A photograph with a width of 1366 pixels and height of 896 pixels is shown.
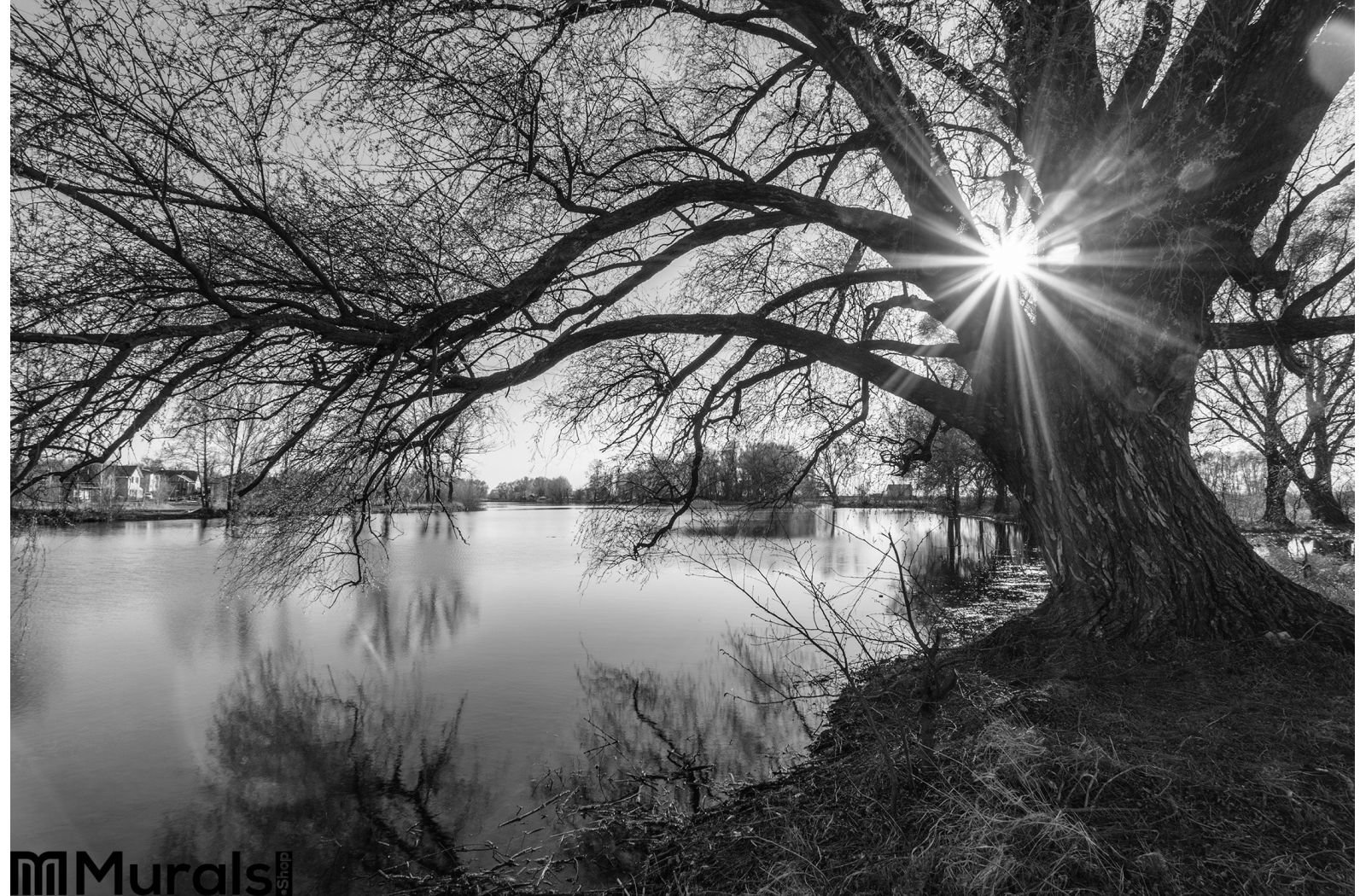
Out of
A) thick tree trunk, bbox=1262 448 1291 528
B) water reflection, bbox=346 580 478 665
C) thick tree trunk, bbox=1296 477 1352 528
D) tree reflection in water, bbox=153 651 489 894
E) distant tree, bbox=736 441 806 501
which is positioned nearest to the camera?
tree reflection in water, bbox=153 651 489 894

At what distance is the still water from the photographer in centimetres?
443

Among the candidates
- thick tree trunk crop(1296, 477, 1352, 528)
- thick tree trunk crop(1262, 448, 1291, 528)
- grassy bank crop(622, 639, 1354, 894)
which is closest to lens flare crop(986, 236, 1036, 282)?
grassy bank crop(622, 639, 1354, 894)

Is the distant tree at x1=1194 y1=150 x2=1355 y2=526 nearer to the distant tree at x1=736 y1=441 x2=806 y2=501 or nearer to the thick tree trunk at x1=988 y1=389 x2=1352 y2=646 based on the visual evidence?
the thick tree trunk at x1=988 y1=389 x2=1352 y2=646

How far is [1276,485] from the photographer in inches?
426

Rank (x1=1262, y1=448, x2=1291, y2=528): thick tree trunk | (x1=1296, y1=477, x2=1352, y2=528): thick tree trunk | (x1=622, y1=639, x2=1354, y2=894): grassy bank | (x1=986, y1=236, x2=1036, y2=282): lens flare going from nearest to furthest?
(x1=622, y1=639, x2=1354, y2=894): grassy bank, (x1=986, y1=236, x2=1036, y2=282): lens flare, (x1=1262, y1=448, x2=1291, y2=528): thick tree trunk, (x1=1296, y1=477, x2=1352, y2=528): thick tree trunk

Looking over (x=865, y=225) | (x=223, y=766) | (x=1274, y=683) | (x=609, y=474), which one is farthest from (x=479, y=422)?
(x=1274, y=683)

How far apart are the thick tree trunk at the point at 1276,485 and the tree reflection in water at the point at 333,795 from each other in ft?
36.1

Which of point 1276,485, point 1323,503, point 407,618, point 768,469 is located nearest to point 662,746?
point 768,469

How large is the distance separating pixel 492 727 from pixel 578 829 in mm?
2370

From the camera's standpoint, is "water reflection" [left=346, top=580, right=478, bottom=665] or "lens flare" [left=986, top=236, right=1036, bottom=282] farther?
"water reflection" [left=346, top=580, right=478, bottom=665]

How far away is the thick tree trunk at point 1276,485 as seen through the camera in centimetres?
998

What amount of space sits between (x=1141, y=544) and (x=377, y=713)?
21.7 feet

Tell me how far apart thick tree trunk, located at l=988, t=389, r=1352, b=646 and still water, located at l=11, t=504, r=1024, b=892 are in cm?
175

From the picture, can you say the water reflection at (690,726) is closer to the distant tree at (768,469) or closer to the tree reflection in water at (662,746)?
the tree reflection in water at (662,746)
